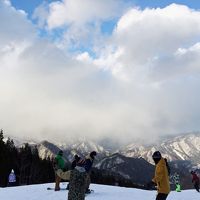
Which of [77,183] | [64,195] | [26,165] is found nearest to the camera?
[77,183]

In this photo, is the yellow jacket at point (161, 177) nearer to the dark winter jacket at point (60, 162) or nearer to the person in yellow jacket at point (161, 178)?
the person in yellow jacket at point (161, 178)

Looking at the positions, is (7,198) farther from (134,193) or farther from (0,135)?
(0,135)

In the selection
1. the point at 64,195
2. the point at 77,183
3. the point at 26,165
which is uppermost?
the point at 26,165

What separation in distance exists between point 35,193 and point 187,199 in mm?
9307

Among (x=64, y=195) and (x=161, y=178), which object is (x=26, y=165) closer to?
(x=64, y=195)

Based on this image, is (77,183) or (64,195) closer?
(77,183)

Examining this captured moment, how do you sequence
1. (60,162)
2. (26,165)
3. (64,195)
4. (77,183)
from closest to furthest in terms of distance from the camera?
(77,183), (64,195), (60,162), (26,165)

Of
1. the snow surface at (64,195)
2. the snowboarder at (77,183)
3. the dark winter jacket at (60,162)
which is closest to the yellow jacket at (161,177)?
the snowboarder at (77,183)

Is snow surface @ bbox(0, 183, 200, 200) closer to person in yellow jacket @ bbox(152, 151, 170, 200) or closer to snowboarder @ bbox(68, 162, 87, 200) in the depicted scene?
person in yellow jacket @ bbox(152, 151, 170, 200)

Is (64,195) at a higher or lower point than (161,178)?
lower

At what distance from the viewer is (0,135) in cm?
9488

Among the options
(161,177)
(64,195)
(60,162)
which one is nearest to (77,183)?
(161,177)

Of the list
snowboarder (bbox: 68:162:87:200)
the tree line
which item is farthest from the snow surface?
the tree line

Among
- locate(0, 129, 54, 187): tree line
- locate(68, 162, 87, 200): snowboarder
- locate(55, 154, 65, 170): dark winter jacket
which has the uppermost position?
locate(0, 129, 54, 187): tree line
